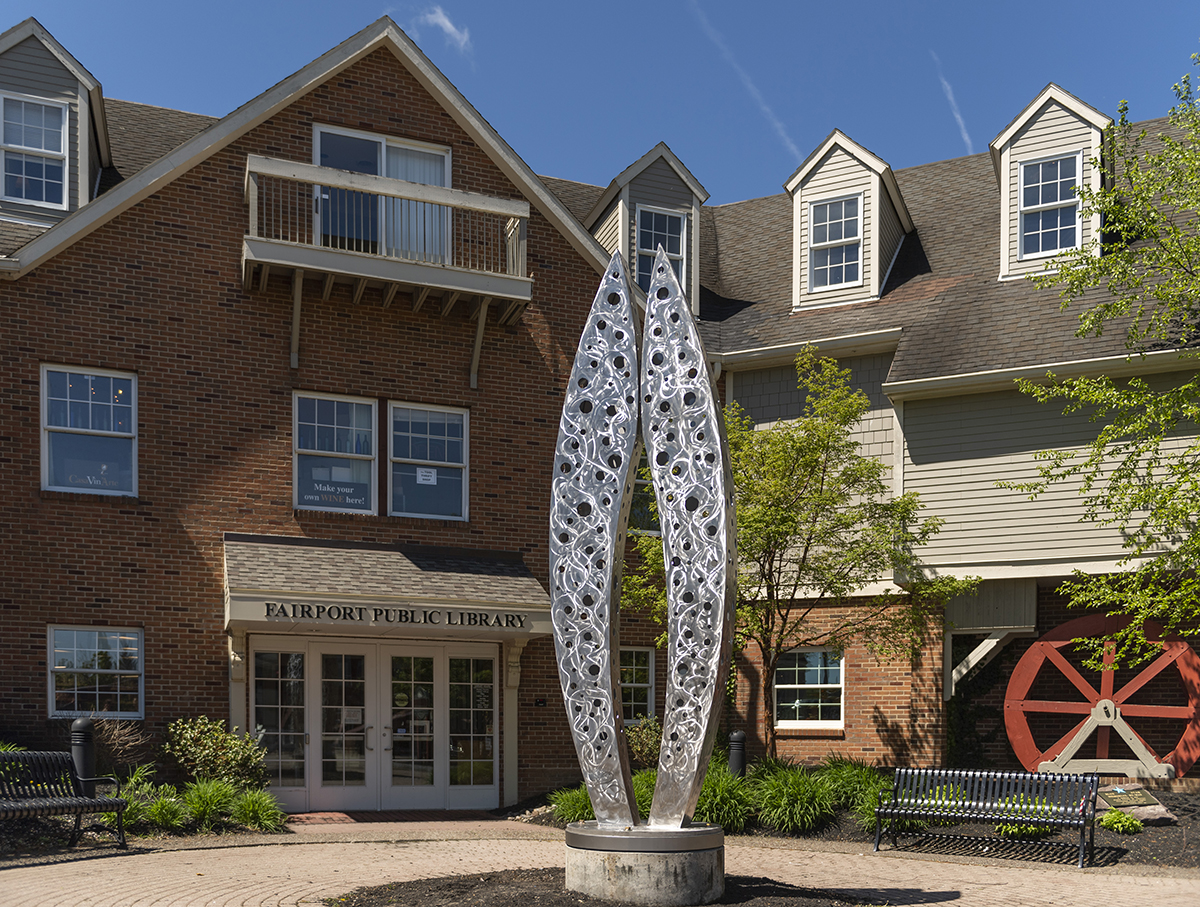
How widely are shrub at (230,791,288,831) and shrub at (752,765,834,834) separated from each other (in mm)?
5343

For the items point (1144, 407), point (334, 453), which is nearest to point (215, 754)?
point (334, 453)

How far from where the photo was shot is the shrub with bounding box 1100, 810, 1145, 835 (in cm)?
1270

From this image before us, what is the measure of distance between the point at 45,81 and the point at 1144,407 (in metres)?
15.0

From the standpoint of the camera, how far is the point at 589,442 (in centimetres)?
991

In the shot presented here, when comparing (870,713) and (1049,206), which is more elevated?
(1049,206)

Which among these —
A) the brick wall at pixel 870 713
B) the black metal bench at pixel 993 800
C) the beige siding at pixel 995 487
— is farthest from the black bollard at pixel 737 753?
the beige siding at pixel 995 487

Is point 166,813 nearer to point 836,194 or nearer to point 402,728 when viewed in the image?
point 402,728

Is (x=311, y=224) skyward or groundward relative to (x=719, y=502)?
skyward

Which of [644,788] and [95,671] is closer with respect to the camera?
[644,788]

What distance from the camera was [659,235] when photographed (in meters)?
20.7

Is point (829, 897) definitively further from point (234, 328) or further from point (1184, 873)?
point (234, 328)

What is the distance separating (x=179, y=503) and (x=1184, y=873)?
11.7 metres

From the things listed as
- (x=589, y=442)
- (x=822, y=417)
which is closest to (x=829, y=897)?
(x=589, y=442)

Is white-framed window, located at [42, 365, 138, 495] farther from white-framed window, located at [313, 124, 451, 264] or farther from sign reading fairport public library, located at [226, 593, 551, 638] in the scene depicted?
white-framed window, located at [313, 124, 451, 264]
